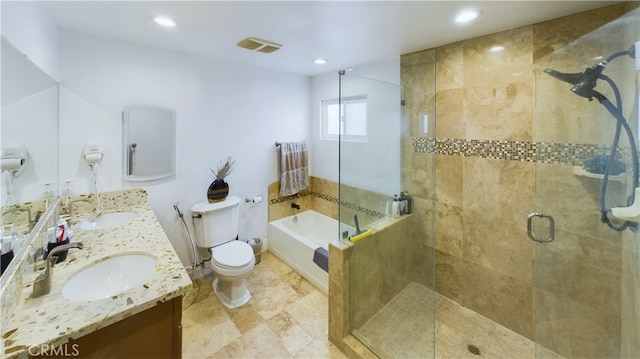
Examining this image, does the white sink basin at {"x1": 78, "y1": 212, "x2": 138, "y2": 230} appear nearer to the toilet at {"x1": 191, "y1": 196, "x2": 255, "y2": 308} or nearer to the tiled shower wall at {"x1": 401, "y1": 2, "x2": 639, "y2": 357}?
the toilet at {"x1": 191, "y1": 196, "x2": 255, "y2": 308}

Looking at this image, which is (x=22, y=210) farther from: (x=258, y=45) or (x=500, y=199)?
(x=500, y=199)

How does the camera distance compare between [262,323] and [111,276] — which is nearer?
[111,276]

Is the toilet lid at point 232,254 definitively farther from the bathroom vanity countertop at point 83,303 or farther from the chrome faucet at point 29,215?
→ the chrome faucet at point 29,215

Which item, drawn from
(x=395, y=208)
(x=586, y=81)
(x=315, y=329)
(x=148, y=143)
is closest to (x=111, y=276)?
(x=148, y=143)

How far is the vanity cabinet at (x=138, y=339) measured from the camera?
901 mm

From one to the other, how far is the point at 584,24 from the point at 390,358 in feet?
8.19

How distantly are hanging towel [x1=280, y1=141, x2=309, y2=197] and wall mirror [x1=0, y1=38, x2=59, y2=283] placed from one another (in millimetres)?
2017

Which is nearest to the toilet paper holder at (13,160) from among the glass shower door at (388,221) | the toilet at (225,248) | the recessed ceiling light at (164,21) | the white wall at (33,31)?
the white wall at (33,31)

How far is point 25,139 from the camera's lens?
1287 millimetres

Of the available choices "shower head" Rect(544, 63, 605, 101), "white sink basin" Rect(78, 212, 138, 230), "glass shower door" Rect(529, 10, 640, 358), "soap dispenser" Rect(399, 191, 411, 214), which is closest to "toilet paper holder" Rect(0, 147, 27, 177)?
"white sink basin" Rect(78, 212, 138, 230)

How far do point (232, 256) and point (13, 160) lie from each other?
1534 millimetres

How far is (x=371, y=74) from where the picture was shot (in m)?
2.67

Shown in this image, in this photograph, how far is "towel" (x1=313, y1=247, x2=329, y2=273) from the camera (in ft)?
7.56

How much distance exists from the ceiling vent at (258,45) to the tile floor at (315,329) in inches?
90.1
